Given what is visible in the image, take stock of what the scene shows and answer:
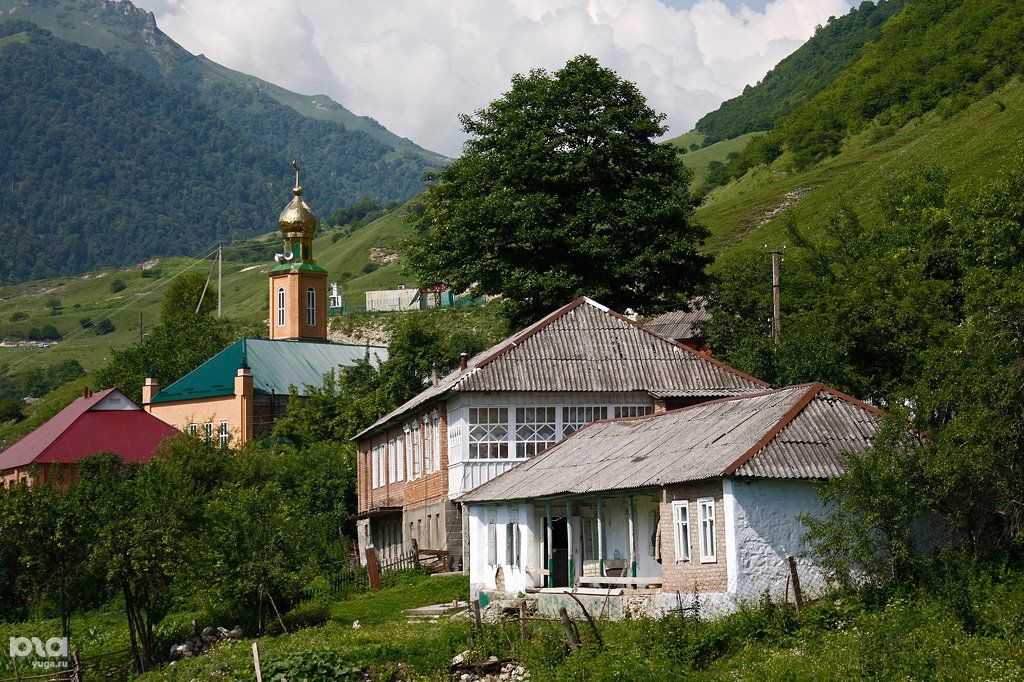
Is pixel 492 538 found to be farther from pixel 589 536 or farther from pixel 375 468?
pixel 375 468

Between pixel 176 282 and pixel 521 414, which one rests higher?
pixel 176 282

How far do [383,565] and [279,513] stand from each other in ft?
34.3

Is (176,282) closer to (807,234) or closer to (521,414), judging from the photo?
(807,234)

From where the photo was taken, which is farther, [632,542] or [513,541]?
[513,541]

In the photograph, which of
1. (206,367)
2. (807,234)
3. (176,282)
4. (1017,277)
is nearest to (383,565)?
(1017,277)

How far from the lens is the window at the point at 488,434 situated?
34.8 meters

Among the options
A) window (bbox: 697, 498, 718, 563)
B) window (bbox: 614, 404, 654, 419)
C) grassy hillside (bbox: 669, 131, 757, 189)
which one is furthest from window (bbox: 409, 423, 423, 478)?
grassy hillside (bbox: 669, 131, 757, 189)

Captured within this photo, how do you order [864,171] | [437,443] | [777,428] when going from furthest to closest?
[864,171] → [437,443] → [777,428]

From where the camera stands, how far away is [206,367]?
7400 centimetres

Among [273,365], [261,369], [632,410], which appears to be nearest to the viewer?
[632,410]

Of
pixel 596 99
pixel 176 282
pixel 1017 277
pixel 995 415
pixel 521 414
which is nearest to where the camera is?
pixel 995 415

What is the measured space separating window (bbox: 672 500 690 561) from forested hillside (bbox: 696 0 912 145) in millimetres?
141604

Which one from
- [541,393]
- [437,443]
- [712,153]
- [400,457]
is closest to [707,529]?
[541,393]

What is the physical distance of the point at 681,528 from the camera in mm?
23734
